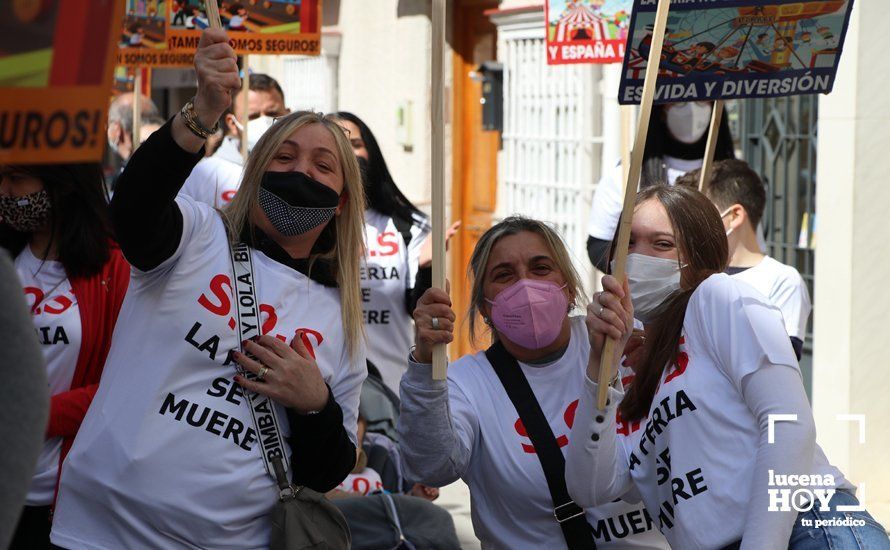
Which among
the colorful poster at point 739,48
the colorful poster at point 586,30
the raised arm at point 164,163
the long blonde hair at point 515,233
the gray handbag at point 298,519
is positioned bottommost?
the gray handbag at point 298,519

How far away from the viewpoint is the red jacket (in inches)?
136

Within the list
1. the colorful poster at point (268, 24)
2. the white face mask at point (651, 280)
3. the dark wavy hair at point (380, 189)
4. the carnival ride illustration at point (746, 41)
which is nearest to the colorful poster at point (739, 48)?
the carnival ride illustration at point (746, 41)

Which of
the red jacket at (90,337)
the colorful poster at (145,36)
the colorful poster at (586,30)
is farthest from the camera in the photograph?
the colorful poster at (145,36)

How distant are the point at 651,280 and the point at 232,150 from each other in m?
3.72

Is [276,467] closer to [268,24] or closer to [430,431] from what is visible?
[430,431]

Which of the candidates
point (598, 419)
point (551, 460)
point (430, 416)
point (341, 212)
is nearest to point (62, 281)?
point (341, 212)

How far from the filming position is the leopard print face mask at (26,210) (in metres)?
3.54

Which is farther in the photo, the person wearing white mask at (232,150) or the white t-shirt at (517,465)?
the person wearing white mask at (232,150)

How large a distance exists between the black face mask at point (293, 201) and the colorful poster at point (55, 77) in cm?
114

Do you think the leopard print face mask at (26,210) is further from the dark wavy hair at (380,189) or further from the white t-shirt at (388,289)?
the dark wavy hair at (380,189)

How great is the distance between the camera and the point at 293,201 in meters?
3.15

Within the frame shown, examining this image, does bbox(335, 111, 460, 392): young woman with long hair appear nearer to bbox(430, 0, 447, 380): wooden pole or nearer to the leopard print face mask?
the leopard print face mask

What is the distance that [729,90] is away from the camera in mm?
4023

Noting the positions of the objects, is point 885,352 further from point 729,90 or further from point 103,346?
point 103,346
